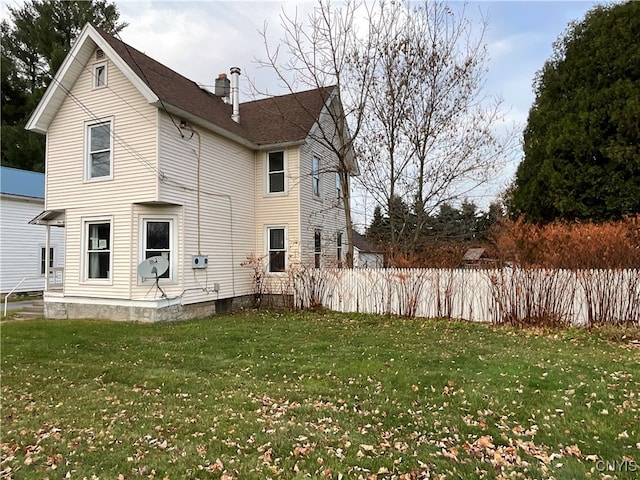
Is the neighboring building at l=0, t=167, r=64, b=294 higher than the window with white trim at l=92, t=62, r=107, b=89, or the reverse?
the window with white trim at l=92, t=62, r=107, b=89

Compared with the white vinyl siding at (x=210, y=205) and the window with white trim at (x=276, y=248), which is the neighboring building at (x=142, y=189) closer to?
the white vinyl siding at (x=210, y=205)

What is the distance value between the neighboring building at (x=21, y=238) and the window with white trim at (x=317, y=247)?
1128 centimetres

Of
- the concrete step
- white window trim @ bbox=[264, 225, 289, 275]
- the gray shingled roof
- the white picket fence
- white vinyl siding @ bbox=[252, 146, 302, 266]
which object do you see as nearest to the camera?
the white picket fence

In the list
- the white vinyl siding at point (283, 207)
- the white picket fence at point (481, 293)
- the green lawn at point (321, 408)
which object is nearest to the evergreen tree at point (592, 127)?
the white picket fence at point (481, 293)

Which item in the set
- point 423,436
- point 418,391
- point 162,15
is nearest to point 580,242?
point 418,391

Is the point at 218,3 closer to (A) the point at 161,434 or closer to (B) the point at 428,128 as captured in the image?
(B) the point at 428,128

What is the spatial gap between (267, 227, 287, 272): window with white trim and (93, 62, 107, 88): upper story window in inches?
251

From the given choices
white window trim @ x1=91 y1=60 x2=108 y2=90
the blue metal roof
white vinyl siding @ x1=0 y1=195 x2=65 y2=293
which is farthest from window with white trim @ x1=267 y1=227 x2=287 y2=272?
the blue metal roof

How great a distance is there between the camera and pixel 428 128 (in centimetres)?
1208

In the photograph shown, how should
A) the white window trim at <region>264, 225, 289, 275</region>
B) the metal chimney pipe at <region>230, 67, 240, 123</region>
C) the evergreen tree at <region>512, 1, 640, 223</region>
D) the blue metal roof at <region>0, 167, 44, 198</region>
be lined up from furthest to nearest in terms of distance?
the blue metal roof at <region>0, 167, 44, 198</region> → the metal chimney pipe at <region>230, 67, 240, 123</region> → the white window trim at <region>264, 225, 289, 275</region> → the evergreen tree at <region>512, 1, 640, 223</region>

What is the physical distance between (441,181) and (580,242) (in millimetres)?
4559

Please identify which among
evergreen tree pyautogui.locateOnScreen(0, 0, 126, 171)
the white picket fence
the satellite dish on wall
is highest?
evergreen tree pyautogui.locateOnScreen(0, 0, 126, 171)

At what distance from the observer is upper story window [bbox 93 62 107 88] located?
425 inches

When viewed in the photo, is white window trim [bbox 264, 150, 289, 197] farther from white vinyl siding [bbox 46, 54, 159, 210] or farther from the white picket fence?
white vinyl siding [bbox 46, 54, 159, 210]
